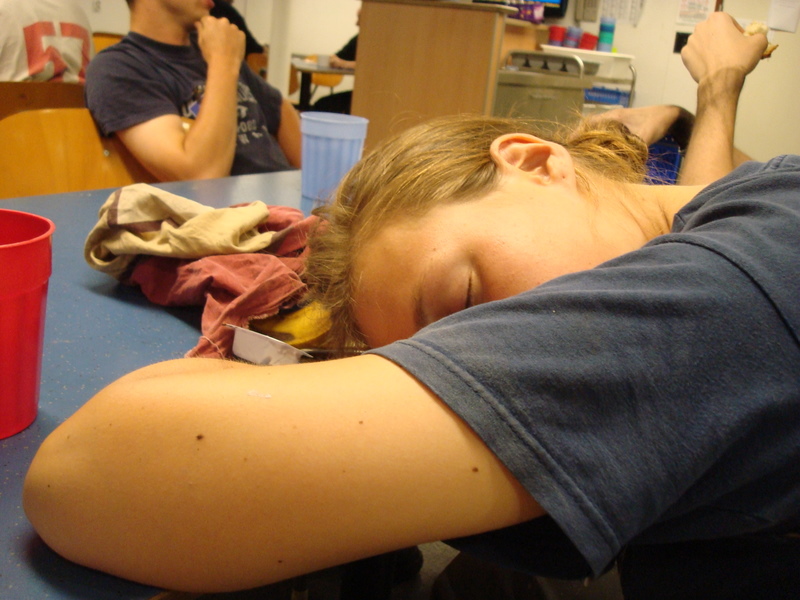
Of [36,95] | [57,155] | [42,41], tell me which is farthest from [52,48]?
[57,155]

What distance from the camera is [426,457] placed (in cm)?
39

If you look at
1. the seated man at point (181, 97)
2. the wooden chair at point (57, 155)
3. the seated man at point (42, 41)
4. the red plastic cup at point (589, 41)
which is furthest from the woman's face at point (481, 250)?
the red plastic cup at point (589, 41)

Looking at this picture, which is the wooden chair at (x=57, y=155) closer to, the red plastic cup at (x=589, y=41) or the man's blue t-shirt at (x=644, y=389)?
the man's blue t-shirt at (x=644, y=389)

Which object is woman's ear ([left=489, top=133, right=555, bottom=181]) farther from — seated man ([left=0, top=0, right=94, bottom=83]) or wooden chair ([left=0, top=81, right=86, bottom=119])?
Answer: seated man ([left=0, top=0, right=94, bottom=83])

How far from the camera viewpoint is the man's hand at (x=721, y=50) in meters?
1.50

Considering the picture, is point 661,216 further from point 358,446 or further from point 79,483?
point 79,483

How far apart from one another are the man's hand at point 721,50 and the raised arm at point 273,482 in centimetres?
144

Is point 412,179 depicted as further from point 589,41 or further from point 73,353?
point 589,41

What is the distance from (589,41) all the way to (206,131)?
3812 millimetres

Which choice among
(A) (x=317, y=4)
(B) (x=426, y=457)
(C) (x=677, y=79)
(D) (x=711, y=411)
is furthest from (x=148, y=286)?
(A) (x=317, y=4)

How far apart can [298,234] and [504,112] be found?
5.73 ft

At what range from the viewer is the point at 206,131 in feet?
5.69

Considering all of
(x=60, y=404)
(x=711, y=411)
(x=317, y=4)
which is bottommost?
(x=60, y=404)

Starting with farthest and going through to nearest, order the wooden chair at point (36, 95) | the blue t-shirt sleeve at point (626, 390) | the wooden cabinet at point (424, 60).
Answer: the wooden cabinet at point (424, 60), the wooden chair at point (36, 95), the blue t-shirt sleeve at point (626, 390)
